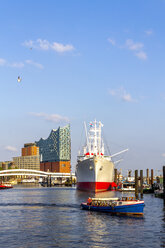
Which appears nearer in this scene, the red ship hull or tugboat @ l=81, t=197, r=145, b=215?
tugboat @ l=81, t=197, r=145, b=215

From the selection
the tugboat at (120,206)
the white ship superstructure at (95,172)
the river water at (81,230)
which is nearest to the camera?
the river water at (81,230)

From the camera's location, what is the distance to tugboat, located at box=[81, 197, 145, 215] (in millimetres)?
57469

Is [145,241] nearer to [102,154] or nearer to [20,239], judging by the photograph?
[20,239]

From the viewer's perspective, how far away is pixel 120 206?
58.5m

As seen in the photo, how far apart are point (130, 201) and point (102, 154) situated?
8082 centimetres

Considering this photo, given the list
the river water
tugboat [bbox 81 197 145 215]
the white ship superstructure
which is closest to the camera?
the river water

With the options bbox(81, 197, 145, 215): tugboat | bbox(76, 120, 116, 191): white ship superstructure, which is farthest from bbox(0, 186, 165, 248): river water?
bbox(76, 120, 116, 191): white ship superstructure

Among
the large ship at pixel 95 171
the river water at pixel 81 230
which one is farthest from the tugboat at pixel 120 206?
the large ship at pixel 95 171

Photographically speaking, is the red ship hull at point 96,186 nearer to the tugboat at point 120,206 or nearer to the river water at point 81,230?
the tugboat at point 120,206

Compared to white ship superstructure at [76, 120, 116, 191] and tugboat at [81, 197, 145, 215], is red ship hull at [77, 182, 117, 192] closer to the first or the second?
white ship superstructure at [76, 120, 116, 191]

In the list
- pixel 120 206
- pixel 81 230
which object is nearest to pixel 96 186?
pixel 120 206

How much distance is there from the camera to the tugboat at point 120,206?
57469 mm

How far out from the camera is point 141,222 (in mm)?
51719

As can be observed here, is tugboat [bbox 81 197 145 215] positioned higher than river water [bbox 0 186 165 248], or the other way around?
tugboat [bbox 81 197 145 215]
